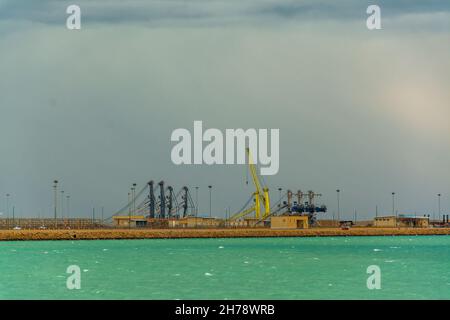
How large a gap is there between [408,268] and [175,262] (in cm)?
2536

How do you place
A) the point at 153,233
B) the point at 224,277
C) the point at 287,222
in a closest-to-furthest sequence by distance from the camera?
1. the point at 224,277
2. the point at 153,233
3. the point at 287,222

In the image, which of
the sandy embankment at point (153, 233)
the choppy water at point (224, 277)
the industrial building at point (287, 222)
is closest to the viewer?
the choppy water at point (224, 277)

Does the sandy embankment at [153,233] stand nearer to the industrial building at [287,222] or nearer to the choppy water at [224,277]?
the industrial building at [287,222]

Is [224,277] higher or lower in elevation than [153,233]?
higher

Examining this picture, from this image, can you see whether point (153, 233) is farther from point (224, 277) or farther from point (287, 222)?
point (224, 277)

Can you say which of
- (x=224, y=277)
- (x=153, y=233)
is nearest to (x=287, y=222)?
(x=153, y=233)

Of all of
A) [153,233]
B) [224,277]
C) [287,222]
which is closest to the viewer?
[224,277]

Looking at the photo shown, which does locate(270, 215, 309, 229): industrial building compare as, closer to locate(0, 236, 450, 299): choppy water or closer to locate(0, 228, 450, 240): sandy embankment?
locate(0, 228, 450, 240): sandy embankment

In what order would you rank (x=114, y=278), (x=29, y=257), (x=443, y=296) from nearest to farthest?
(x=443, y=296)
(x=114, y=278)
(x=29, y=257)

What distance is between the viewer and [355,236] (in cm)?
19550

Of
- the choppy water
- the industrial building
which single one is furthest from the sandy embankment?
the choppy water

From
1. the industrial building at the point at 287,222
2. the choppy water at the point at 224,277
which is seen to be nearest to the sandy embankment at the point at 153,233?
the industrial building at the point at 287,222
